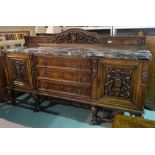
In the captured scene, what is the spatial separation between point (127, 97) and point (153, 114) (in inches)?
28.7

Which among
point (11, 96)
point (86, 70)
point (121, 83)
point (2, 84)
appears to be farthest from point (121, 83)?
point (2, 84)

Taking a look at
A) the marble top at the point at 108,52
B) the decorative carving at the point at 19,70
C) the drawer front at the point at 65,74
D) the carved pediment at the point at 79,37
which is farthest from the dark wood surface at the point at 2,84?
the carved pediment at the point at 79,37

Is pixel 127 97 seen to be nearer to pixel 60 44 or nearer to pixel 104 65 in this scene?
pixel 104 65

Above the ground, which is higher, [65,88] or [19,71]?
[19,71]

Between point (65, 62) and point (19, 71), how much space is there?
0.80 metres

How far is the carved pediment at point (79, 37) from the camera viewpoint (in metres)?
2.10

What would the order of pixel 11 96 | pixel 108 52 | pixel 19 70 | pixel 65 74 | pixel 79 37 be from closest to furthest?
pixel 108 52 → pixel 65 74 → pixel 79 37 → pixel 19 70 → pixel 11 96

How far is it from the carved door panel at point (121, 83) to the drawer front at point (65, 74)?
20 centimetres

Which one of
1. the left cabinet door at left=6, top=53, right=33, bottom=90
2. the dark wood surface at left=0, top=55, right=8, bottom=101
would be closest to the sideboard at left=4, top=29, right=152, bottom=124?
the left cabinet door at left=6, top=53, right=33, bottom=90

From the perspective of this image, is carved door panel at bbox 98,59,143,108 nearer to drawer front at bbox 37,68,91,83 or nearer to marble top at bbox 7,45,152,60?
marble top at bbox 7,45,152,60

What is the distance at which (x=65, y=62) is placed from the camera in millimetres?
1979

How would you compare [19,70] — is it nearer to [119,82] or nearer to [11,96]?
[11,96]

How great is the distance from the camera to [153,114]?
2.24 m

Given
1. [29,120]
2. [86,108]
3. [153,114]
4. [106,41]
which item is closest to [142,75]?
[106,41]
